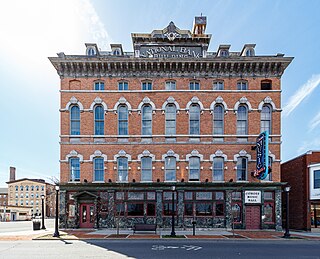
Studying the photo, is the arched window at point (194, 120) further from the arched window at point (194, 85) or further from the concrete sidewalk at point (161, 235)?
the concrete sidewalk at point (161, 235)

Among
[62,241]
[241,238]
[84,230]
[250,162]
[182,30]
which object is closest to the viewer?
[62,241]

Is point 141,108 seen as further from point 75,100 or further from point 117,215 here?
point 117,215

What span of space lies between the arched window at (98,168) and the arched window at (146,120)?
4.82m

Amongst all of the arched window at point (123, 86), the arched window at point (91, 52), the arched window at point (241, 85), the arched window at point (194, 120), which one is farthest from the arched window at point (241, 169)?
the arched window at point (91, 52)

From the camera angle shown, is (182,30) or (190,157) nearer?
(190,157)

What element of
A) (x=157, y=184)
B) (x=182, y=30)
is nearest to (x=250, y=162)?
(x=157, y=184)

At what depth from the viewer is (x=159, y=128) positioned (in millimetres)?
26109

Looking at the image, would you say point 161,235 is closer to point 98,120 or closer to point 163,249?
point 163,249

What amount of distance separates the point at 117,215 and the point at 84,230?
305 centimetres

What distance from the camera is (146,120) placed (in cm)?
2636

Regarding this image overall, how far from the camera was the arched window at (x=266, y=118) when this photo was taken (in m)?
26.2

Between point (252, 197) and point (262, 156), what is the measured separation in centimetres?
422

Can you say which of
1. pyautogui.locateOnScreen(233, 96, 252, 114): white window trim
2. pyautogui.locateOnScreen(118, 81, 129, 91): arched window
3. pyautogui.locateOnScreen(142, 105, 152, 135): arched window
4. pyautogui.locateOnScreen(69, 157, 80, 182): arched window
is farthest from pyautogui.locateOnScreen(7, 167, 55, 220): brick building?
pyautogui.locateOnScreen(233, 96, 252, 114): white window trim

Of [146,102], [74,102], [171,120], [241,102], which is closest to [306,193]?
[241,102]
